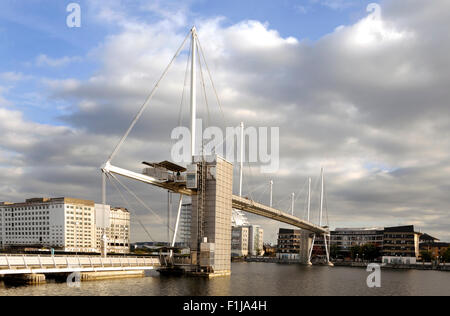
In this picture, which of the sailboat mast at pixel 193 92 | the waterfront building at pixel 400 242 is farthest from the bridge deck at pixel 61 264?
the waterfront building at pixel 400 242

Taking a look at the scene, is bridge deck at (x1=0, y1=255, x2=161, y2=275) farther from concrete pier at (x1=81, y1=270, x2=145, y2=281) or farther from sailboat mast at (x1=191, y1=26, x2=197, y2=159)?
sailboat mast at (x1=191, y1=26, x2=197, y2=159)

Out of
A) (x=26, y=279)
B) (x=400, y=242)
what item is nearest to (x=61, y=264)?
(x=26, y=279)

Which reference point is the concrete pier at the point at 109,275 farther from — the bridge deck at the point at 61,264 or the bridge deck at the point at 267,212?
the bridge deck at the point at 267,212

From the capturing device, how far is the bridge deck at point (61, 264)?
4706 centimetres

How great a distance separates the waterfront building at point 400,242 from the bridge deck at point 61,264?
132985 mm

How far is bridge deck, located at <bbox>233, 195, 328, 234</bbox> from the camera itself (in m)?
88.4

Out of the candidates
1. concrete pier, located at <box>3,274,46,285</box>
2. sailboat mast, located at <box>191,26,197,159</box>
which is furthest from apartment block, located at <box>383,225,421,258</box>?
concrete pier, located at <box>3,274,46,285</box>

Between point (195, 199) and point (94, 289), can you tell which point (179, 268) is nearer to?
point (195, 199)

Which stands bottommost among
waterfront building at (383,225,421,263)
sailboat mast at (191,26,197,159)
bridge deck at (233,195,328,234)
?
waterfront building at (383,225,421,263)

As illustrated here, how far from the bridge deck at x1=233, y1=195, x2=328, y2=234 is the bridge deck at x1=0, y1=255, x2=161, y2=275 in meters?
25.8

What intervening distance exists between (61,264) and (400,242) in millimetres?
148868

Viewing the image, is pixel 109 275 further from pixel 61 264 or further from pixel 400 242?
pixel 400 242
